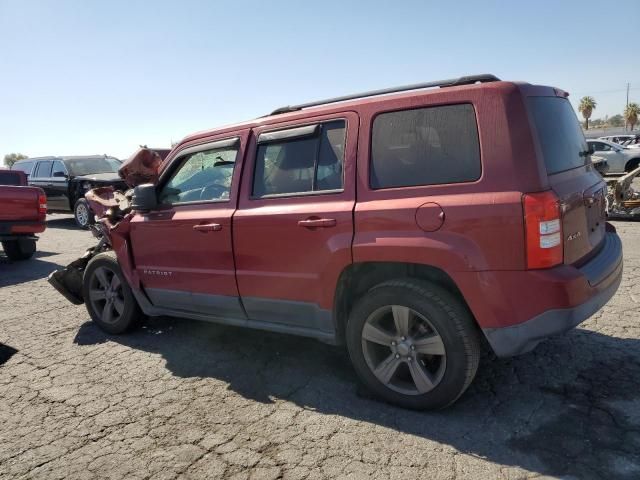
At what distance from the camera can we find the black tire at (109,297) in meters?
4.63

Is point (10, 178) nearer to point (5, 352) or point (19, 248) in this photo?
point (19, 248)

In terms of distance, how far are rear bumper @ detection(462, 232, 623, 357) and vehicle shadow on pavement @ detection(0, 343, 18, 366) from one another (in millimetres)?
4055

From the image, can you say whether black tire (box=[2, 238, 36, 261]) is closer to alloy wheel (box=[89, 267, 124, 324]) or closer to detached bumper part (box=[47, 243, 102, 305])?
detached bumper part (box=[47, 243, 102, 305])

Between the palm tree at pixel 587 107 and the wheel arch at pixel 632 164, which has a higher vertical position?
the palm tree at pixel 587 107

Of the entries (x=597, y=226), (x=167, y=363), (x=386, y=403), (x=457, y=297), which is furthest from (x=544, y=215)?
(x=167, y=363)

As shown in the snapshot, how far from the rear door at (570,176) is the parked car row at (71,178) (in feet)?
39.6

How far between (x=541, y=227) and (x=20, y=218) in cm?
889

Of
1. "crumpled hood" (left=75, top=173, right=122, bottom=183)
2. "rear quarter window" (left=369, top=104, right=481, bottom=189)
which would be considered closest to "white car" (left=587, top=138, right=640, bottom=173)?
"crumpled hood" (left=75, top=173, right=122, bottom=183)

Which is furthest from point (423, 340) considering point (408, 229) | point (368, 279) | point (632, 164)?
point (632, 164)

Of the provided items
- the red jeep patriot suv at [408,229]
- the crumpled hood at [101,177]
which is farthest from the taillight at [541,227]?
the crumpled hood at [101,177]

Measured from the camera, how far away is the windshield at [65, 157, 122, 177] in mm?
13867

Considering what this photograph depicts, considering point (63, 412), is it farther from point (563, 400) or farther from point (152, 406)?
point (563, 400)

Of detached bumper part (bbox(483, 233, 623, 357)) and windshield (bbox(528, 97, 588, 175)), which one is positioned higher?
windshield (bbox(528, 97, 588, 175))

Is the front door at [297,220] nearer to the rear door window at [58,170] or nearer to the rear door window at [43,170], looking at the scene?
the rear door window at [58,170]
